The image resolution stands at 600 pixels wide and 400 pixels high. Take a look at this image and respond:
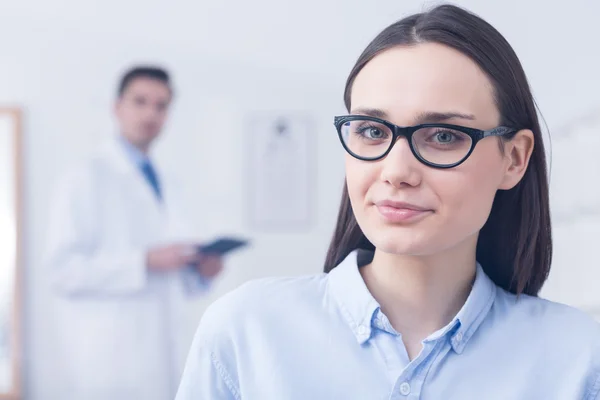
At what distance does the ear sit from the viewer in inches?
39.4

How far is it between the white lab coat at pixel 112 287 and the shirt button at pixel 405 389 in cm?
197

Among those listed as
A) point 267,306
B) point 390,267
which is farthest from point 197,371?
point 390,267

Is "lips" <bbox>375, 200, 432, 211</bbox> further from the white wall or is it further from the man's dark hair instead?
the man's dark hair

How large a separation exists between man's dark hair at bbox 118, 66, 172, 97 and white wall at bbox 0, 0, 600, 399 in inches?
1.2

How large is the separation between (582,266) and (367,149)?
186cm

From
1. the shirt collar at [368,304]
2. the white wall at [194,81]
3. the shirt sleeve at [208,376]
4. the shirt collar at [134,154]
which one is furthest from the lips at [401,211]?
the shirt collar at [134,154]

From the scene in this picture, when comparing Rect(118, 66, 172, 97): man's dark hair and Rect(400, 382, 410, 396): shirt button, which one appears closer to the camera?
Rect(400, 382, 410, 396): shirt button

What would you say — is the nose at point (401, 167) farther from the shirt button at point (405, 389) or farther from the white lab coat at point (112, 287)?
the white lab coat at point (112, 287)

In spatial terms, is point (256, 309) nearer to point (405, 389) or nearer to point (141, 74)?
point (405, 389)

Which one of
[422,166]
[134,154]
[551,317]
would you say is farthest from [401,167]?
[134,154]

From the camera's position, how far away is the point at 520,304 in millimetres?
1039

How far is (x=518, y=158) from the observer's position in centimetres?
102

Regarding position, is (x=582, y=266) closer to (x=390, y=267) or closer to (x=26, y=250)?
(x=390, y=267)

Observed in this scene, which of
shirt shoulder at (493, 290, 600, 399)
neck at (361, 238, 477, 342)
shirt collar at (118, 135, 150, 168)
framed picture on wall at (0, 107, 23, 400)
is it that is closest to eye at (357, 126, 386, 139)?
neck at (361, 238, 477, 342)
